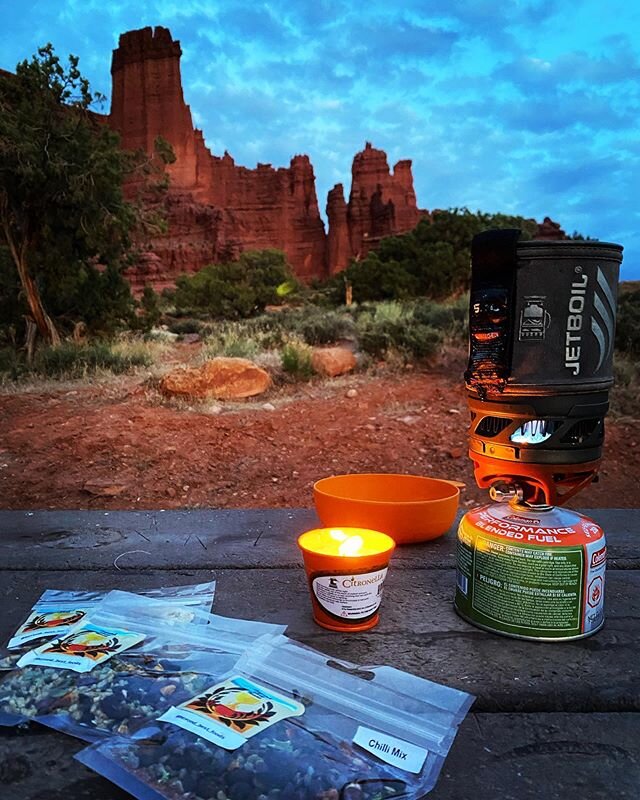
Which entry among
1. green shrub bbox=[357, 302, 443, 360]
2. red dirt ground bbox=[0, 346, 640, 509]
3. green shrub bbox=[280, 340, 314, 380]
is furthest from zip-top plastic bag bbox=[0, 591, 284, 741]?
green shrub bbox=[357, 302, 443, 360]

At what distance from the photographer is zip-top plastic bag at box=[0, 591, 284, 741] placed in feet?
2.14

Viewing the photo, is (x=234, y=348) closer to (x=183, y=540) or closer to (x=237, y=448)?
(x=237, y=448)

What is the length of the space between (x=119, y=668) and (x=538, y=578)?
522 mm

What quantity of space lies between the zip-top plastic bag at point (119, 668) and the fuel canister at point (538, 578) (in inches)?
11.1

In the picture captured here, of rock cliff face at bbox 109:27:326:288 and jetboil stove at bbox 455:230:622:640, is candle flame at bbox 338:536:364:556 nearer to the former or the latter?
jetboil stove at bbox 455:230:622:640

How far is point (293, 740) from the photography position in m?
0.60

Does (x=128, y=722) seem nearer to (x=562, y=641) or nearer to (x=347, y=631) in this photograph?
(x=347, y=631)

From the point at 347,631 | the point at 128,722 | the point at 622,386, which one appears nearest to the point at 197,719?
the point at 128,722

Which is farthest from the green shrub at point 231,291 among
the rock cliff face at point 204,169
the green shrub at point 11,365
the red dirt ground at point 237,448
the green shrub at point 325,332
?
the rock cliff face at point 204,169

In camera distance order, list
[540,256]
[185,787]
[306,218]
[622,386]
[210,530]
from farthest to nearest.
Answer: [306,218] < [622,386] < [210,530] < [540,256] < [185,787]

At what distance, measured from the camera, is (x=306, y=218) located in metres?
53.1

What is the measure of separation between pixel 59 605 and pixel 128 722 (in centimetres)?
33

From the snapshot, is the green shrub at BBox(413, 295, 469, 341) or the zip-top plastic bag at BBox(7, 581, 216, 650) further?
the green shrub at BBox(413, 295, 469, 341)

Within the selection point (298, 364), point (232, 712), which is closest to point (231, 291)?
point (298, 364)
